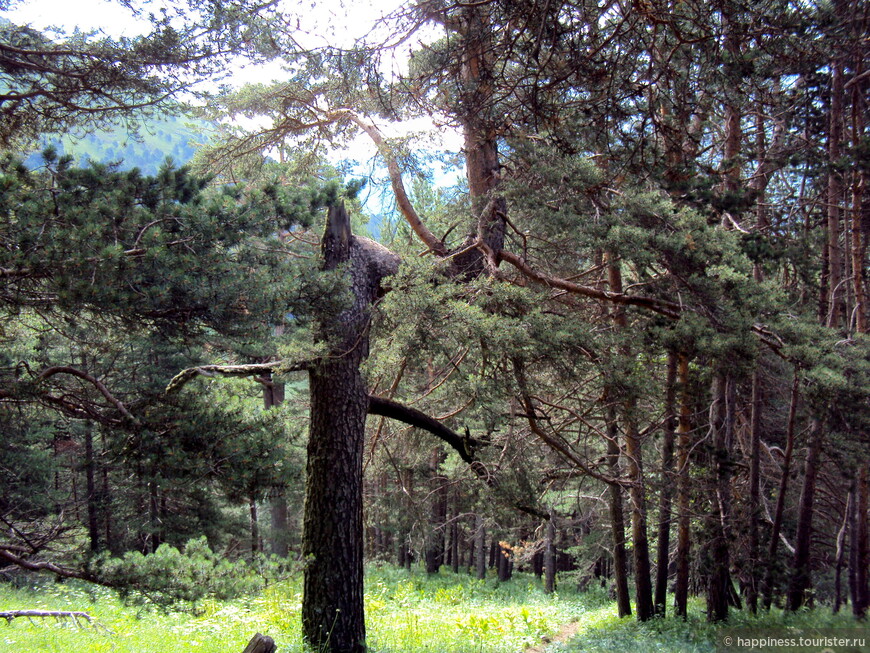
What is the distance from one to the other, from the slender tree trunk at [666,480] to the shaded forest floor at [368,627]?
0.74m

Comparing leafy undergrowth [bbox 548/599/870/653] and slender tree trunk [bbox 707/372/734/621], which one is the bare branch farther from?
slender tree trunk [bbox 707/372/734/621]

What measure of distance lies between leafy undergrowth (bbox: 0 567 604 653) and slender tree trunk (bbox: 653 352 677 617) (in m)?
2.25

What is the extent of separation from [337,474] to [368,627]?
147 inches

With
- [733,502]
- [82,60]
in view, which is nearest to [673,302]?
[733,502]

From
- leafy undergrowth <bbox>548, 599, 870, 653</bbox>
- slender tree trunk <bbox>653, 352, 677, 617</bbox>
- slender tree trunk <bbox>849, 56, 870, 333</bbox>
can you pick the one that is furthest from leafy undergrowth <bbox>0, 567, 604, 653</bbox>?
slender tree trunk <bbox>849, 56, 870, 333</bbox>

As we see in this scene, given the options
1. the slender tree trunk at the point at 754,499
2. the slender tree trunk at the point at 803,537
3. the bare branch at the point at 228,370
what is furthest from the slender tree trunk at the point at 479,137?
the slender tree trunk at the point at 803,537

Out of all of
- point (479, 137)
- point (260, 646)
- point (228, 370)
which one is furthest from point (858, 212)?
point (260, 646)

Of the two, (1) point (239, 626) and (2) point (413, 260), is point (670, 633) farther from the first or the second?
(2) point (413, 260)

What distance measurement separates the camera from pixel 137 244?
4762 millimetres

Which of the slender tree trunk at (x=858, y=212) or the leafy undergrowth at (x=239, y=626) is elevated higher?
the slender tree trunk at (x=858, y=212)

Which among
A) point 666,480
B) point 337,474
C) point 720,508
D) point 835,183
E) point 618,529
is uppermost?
point 835,183

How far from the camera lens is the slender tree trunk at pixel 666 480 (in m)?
8.43

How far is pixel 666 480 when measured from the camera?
8781 millimetres

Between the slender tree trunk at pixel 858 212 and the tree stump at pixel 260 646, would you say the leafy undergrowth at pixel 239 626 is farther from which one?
the slender tree trunk at pixel 858 212
